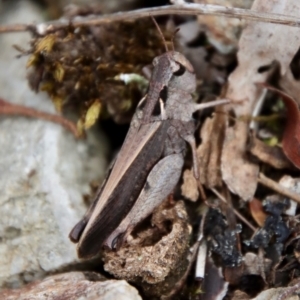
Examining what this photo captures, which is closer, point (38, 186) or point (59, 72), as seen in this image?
point (38, 186)

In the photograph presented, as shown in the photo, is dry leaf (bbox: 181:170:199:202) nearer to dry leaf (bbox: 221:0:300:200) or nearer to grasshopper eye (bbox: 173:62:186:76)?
dry leaf (bbox: 221:0:300:200)

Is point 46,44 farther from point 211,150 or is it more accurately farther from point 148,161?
point 211,150

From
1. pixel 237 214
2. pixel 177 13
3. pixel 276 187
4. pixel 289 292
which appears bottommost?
pixel 289 292

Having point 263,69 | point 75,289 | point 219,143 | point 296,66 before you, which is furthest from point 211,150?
point 75,289

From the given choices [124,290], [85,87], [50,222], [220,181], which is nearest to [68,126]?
[85,87]

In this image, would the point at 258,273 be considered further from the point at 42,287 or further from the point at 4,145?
the point at 4,145

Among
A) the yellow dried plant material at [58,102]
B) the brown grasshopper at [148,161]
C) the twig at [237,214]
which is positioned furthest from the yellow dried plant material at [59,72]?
the twig at [237,214]

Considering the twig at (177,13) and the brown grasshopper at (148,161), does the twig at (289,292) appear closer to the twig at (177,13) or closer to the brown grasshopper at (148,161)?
the brown grasshopper at (148,161)
